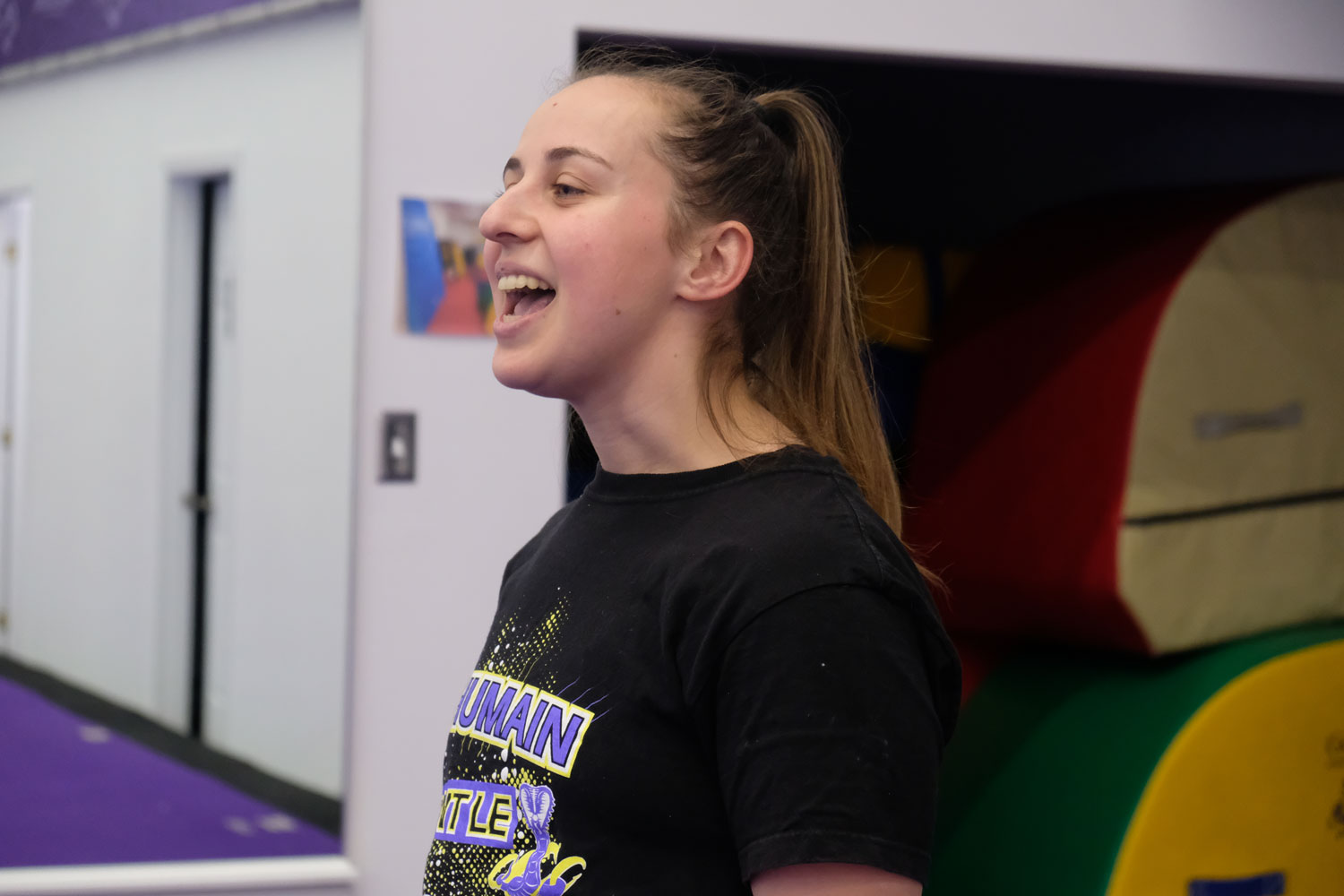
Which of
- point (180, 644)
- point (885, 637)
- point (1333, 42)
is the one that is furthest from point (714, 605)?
point (1333, 42)

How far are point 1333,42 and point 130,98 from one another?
2.22m

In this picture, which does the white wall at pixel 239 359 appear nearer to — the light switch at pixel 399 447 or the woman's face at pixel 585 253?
the light switch at pixel 399 447

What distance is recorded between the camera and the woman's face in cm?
106

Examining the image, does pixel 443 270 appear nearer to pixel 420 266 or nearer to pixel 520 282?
pixel 420 266

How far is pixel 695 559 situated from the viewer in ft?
3.07

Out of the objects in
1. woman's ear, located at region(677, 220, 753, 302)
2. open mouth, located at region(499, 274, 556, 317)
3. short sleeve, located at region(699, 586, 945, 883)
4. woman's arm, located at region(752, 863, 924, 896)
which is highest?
woman's ear, located at region(677, 220, 753, 302)

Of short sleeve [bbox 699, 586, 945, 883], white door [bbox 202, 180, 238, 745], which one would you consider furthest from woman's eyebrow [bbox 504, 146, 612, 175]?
white door [bbox 202, 180, 238, 745]

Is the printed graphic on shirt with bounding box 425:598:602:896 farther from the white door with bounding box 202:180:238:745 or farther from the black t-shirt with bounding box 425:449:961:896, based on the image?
the white door with bounding box 202:180:238:745

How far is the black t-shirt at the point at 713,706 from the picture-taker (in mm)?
839

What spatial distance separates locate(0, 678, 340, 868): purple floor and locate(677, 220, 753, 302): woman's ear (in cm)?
150

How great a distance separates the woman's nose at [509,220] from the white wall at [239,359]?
1183mm

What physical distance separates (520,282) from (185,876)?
1.53m

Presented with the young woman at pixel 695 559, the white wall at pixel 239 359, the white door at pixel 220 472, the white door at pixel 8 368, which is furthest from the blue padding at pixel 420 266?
the young woman at pixel 695 559

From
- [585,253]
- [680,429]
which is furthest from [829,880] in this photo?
[585,253]
